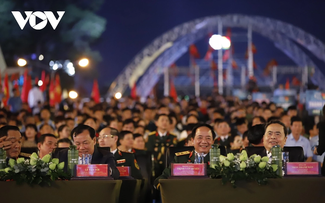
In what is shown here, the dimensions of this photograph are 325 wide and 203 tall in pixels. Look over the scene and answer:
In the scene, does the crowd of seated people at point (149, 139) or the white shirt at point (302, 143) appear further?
the white shirt at point (302, 143)

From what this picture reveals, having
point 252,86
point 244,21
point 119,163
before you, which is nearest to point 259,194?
point 119,163

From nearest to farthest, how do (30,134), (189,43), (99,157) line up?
1. (99,157)
2. (30,134)
3. (189,43)

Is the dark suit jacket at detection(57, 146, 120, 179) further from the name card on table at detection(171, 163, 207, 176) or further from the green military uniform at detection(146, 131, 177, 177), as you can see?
the green military uniform at detection(146, 131, 177, 177)

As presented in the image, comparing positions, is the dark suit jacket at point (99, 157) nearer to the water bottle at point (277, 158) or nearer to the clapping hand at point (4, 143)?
the clapping hand at point (4, 143)

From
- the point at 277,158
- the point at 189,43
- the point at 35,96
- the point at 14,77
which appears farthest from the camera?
the point at 189,43

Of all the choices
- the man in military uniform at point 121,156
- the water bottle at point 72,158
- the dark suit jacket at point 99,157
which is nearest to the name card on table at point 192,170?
the water bottle at point 72,158

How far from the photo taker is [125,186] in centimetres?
627

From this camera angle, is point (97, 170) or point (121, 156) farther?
point (121, 156)

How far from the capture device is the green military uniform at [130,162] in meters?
7.05

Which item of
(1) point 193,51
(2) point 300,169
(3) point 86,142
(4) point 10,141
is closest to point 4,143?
(4) point 10,141

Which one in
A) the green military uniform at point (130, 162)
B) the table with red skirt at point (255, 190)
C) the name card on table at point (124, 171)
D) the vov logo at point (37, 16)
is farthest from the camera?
the vov logo at point (37, 16)

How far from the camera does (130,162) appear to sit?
23.3 ft

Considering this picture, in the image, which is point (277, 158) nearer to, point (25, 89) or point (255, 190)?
point (255, 190)

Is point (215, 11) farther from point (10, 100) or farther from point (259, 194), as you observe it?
point (259, 194)
